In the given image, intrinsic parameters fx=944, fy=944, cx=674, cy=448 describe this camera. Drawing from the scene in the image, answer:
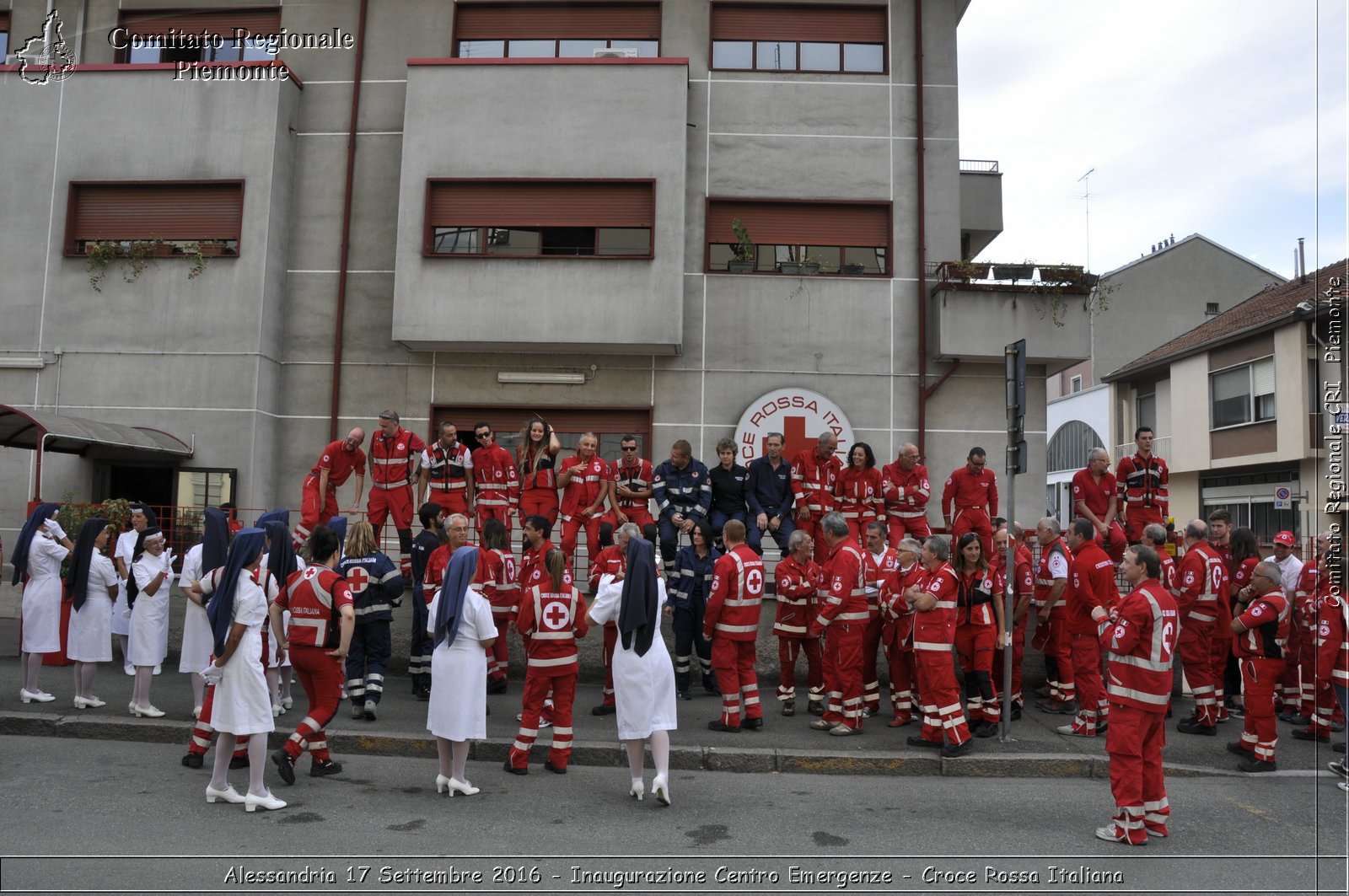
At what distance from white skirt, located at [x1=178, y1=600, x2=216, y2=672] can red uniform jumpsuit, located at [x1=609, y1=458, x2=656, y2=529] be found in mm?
4817

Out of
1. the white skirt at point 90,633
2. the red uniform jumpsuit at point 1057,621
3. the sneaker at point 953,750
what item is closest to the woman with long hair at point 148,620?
the white skirt at point 90,633

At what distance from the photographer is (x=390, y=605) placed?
32.3 ft

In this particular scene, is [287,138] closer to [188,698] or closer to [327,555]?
[188,698]

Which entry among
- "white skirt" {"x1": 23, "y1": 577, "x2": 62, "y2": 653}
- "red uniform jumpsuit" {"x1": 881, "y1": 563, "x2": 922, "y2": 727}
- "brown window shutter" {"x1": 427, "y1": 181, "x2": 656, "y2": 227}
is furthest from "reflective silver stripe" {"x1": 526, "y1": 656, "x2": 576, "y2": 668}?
"brown window shutter" {"x1": 427, "y1": 181, "x2": 656, "y2": 227}

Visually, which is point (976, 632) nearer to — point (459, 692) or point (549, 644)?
point (549, 644)

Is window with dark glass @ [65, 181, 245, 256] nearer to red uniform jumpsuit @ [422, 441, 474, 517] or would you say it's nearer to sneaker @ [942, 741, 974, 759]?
red uniform jumpsuit @ [422, 441, 474, 517]

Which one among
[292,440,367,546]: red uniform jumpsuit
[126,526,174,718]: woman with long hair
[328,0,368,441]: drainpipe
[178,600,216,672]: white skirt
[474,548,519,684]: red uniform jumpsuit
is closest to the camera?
[474,548,519,684]: red uniform jumpsuit

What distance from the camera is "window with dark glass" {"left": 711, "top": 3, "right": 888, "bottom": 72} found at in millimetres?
17516

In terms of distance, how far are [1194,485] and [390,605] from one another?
103ft

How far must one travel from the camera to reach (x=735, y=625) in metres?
9.49

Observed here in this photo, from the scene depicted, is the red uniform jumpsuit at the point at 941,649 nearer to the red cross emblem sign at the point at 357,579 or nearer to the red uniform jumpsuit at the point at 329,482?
the red cross emblem sign at the point at 357,579

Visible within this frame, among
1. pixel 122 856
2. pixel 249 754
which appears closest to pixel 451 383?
pixel 249 754

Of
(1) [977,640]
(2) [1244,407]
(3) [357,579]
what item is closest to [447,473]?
(3) [357,579]

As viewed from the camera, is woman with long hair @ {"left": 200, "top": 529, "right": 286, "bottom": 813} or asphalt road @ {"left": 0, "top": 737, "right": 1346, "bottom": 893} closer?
asphalt road @ {"left": 0, "top": 737, "right": 1346, "bottom": 893}
